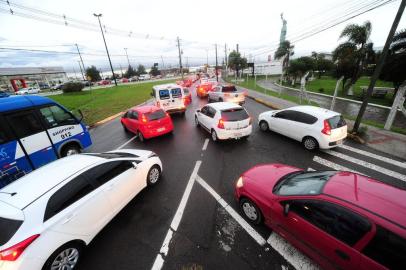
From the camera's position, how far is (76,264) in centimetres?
340

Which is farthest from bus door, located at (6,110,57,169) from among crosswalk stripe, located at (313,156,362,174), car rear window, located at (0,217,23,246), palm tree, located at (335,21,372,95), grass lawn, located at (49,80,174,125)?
palm tree, located at (335,21,372,95)

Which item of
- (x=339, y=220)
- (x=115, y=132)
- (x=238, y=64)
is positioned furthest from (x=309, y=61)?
(x=339, y=220)

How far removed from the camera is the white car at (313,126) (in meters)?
6.86

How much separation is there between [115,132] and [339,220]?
11453mm

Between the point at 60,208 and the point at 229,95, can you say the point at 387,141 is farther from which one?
the point at 60,208

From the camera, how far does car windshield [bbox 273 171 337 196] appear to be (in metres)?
3.26

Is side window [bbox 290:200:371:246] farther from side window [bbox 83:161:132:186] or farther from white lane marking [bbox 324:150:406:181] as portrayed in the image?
white lane marking [bbox 324:150:406:181]

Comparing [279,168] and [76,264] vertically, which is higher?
[279,168]

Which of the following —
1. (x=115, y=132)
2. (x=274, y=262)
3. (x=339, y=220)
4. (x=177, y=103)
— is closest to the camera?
(x=339, y=220)

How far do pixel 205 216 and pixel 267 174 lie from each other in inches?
71.3

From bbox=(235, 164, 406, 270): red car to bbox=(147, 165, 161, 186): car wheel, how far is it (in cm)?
299

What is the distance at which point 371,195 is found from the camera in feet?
9.21

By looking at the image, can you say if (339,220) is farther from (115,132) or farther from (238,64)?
(238,64)

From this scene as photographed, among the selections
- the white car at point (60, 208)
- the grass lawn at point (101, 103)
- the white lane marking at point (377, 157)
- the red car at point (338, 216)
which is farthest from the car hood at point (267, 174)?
the grass lawn at point (101, 103)
